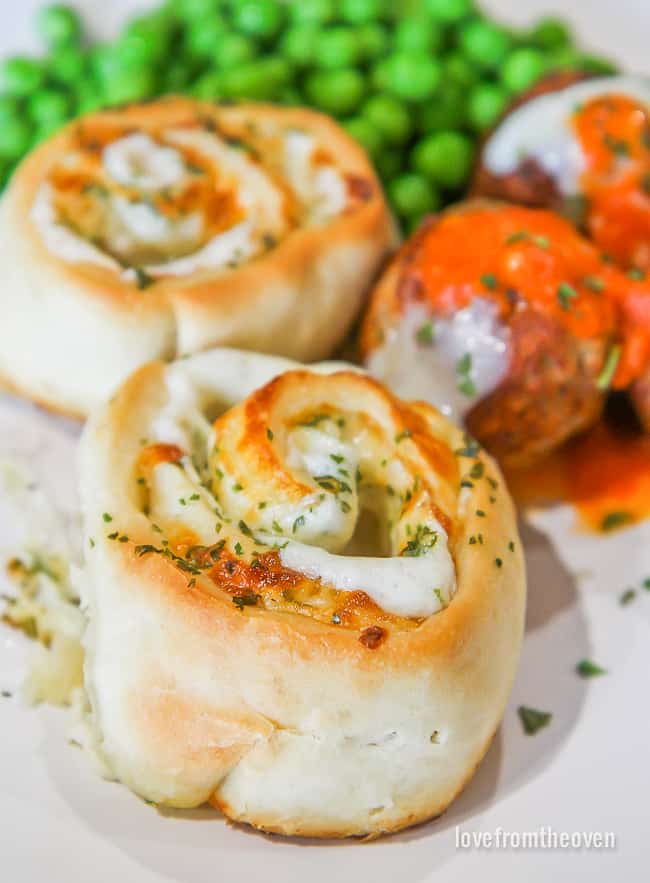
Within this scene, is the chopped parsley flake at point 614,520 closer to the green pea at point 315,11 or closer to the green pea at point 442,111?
the green pea at point 442,111

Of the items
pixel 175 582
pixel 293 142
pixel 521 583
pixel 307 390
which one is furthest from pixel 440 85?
pixel 175 582

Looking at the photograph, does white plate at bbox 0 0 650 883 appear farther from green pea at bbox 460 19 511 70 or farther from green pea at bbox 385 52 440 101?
green pea at bbox 460 19 511 70

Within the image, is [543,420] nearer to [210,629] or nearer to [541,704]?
[541,704]

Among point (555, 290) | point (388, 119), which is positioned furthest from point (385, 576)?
point (388, 119)

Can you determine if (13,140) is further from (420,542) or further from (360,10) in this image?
(420,542)

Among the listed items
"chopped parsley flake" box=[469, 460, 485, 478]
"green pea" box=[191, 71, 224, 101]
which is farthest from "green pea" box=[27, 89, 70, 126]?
"chopped parsley flake" box=[469, 460, 485, 478]

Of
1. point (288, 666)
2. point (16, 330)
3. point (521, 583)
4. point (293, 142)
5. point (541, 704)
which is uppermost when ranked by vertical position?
point (293, 142)

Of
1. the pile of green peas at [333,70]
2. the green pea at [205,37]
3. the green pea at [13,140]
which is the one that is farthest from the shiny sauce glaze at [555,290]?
the green pea at [13,140]

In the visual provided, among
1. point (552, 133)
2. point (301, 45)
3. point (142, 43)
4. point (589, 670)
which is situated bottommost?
point (589, 670)
